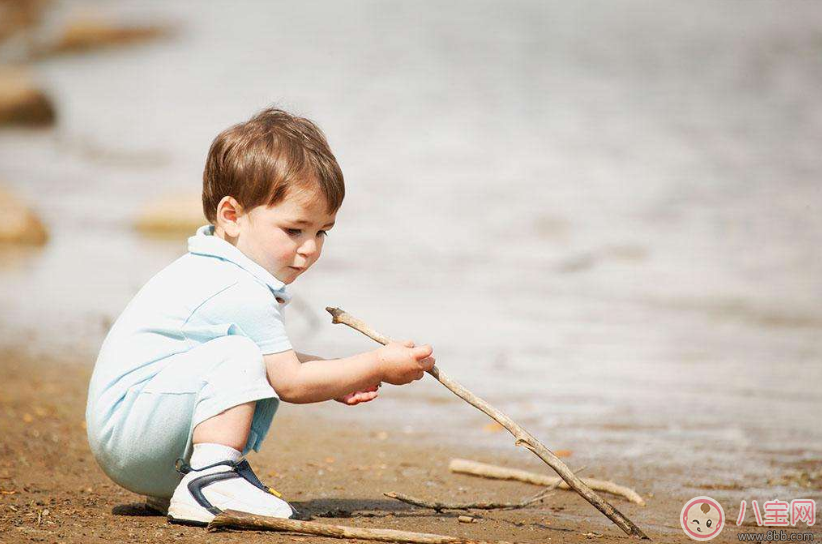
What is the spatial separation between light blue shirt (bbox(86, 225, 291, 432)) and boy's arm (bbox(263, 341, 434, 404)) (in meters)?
0.06

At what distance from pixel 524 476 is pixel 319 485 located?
0.70m

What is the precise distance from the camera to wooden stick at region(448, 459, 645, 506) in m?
3.32

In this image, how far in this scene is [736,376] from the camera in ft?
17.1

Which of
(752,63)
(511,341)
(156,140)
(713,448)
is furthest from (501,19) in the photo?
(713,448)

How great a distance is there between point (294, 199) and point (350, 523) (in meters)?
0.90

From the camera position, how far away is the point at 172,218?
10.0 m

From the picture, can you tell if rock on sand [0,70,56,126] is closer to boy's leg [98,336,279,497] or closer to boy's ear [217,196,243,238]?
boy's ear [217,196,243,238]

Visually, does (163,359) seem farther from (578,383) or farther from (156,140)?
(156,140)

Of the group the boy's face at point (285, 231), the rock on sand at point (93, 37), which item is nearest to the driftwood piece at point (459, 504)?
the boy's face at point (285, 231)

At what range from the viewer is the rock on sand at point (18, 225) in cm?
861

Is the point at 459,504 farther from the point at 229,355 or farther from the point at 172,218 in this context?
the point at 172,218

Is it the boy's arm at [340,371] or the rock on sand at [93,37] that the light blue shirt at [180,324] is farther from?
the rock on sand at [93,37]

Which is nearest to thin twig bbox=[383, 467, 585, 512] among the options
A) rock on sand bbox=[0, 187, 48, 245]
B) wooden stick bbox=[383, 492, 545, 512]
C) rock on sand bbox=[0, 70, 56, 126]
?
wooden stick bbox=[383, 492, 545, 512]

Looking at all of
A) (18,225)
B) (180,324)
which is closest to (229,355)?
(180,324)
